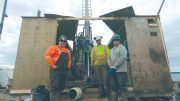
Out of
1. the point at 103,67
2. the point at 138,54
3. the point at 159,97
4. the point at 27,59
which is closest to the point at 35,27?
the point at 27,59

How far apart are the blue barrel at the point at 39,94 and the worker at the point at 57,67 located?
15.8 inches

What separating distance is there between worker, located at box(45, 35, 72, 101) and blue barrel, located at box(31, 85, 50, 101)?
1.32ft

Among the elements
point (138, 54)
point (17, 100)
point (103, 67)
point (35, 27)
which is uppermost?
point (35, 27)

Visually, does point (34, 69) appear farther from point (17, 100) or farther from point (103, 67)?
point (103, 67)

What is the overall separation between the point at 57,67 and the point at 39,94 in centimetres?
89

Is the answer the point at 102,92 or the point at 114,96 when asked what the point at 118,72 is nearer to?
the point at 114,96

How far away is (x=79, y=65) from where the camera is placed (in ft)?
28.5

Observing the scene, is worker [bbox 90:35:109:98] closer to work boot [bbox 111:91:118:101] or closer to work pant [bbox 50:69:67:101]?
work boot [bbox 111:91:118:101]

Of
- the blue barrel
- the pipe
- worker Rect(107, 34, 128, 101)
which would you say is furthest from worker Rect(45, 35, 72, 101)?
worker Rect(107, 34, 128, 101)

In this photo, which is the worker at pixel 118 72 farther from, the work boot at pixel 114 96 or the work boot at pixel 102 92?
the work boot at pixel 102 92

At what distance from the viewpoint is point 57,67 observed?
19.2 ft

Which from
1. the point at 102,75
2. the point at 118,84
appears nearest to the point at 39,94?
the point at 102,75

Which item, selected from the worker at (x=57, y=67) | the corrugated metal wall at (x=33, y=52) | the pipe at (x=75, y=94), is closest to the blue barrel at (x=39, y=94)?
the worker at (x=57, y=67)

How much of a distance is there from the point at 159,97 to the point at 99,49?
8.06ft
